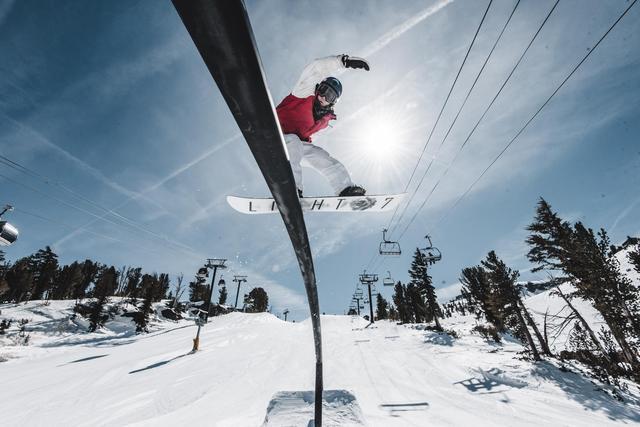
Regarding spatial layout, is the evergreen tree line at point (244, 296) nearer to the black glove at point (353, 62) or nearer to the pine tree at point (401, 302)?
the pine tree at point (401, 302)

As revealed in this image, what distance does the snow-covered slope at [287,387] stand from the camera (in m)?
7.88

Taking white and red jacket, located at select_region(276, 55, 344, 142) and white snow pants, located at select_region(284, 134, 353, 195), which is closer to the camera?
white and red jacket, located at select_region(276, 55, 344, 142)

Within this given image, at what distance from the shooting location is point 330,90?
2584mm

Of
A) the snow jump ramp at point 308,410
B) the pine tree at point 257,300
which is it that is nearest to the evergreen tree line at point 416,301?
the snow jump ramp at point 308,410

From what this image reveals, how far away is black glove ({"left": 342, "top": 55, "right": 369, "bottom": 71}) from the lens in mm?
2299

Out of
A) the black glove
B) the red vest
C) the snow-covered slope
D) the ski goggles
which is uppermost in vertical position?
the black glove

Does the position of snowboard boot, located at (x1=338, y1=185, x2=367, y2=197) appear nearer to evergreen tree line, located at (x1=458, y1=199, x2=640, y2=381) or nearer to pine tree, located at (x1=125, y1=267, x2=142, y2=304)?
evergreen tree line, located at (x1=458, y1=199, x2=640, y2=381)

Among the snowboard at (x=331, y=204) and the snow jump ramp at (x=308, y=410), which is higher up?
the snowboard at (x=331, y=204)

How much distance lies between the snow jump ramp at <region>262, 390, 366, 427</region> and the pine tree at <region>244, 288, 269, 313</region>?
79.9m

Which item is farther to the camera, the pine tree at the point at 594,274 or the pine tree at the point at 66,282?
the pine tree at the point at 66,282

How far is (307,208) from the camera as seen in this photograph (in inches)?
129

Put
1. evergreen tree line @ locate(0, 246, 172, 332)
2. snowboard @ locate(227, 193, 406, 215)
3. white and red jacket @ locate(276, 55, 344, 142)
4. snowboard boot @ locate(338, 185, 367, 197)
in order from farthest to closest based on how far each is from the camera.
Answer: evergreen tree line @ locate(0, 246, 172, 332), snowboard @ locate(227, 193, 406, 215), snowboard boot @ locate(338, 185, 367, 197), white and red jacket @ locate(276, 55, 344, 142)

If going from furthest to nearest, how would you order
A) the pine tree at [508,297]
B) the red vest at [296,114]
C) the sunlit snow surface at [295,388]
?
the pine tree at [508,297] < the sunlit snow surface at [295,388] < the red vest at [296,114]

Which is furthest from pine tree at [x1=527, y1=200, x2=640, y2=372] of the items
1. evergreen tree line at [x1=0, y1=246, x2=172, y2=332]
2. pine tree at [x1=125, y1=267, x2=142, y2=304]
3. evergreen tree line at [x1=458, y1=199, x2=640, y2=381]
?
pine tree at [x1=125, y1=267, x2=142, y2=304]
